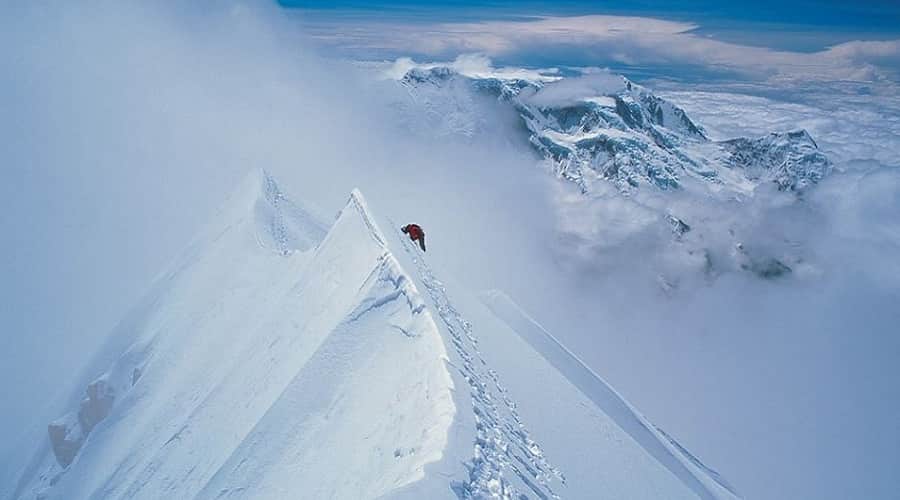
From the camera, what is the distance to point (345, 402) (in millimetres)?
13477

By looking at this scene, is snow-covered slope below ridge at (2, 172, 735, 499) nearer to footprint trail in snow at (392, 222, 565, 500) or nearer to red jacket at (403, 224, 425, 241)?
footprint trail in snow at (392, 222, 565, 500)

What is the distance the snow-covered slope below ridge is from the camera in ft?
36.3

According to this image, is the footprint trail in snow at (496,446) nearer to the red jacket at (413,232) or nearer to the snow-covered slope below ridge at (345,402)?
the snow-covered slope below ridge at (345,402)

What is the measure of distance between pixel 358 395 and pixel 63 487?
17.4 metres

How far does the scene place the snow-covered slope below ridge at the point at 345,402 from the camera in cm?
1107

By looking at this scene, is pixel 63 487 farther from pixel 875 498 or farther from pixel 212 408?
pixel 875 498

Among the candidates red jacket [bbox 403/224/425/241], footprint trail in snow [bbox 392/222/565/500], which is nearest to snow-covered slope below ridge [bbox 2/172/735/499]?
footprint trail in snow [bbox 392/222/565/500]

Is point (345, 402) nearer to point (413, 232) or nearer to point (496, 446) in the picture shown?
point (496, 446)

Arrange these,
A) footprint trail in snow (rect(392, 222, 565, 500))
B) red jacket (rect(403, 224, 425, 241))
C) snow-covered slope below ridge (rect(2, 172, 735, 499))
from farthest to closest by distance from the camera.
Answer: red jacket (rect(403, 224, 425, 241)) < snow-covered slope below ridge (rect(2, 172, 735, 499)) < footprint trail in snow (rect(392, 222, 565, 500))

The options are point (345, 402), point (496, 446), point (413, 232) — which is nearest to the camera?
point (496, 446)

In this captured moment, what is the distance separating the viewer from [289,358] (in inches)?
675

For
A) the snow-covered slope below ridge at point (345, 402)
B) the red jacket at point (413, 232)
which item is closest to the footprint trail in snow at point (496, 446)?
the snow-covered slope below ridge at point (345, 402)

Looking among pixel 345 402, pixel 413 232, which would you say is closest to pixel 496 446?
pixel 345 402

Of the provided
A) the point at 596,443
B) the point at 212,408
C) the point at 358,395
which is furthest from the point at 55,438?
the point at 596,443
